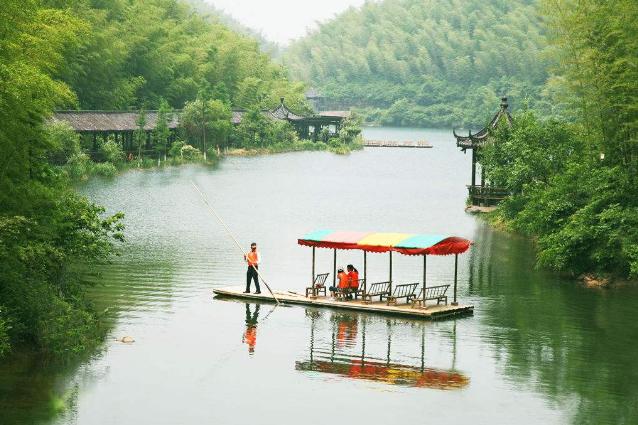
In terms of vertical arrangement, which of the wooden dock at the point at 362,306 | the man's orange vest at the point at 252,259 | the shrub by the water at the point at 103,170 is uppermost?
the shrub by the water at the point at 103,170

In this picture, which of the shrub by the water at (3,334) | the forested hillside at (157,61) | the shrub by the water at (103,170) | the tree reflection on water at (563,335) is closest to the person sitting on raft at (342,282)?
the tree reflection on water at (563,335)

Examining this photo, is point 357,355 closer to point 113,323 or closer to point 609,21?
point 113,323

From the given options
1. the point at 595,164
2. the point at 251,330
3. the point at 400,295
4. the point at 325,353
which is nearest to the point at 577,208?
the point at 595,164

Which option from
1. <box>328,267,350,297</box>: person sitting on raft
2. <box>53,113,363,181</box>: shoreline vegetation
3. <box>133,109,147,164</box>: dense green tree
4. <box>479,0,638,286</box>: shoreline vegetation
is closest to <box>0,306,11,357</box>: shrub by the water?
<box>328,267,350,297</box>: person sitting on raft

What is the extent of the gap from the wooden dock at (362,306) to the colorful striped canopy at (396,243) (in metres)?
1.35

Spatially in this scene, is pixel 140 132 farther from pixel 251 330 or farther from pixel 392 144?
pixel 251 330

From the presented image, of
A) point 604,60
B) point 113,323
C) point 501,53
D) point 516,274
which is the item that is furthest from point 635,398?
point 501,53

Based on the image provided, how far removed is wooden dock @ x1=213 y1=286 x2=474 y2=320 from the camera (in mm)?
29234

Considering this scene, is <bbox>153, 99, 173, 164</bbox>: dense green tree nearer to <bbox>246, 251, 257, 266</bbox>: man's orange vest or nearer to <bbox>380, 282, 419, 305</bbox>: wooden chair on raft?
<bbox>380, 282, 419, 305</bbox>: wooden chair on raft

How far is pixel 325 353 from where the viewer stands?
1018 inches

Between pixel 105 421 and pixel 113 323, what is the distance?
763cm

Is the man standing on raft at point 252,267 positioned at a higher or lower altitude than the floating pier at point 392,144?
lower

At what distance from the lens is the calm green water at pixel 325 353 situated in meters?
21.6

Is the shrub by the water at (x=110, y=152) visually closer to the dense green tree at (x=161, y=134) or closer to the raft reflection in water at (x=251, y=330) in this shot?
the dense green tree at (x=161, y=134)
